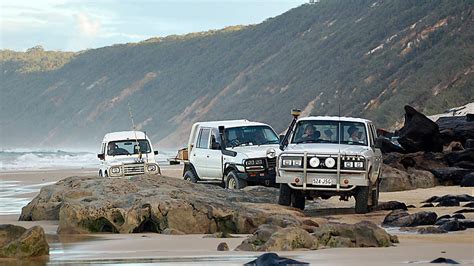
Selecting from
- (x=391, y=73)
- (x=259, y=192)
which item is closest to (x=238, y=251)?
(x=259, y=192)

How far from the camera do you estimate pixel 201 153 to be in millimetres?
26141

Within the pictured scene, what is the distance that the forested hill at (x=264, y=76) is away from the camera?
247 feet

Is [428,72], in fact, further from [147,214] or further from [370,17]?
[147,214]

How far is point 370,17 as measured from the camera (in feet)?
339

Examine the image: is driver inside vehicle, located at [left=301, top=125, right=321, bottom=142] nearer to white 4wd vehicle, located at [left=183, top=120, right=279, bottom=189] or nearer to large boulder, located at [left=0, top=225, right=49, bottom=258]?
white 4wd vehicle, located at [left=183, top=120, right=279, bottom=189]

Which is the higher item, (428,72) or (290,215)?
(428,72)

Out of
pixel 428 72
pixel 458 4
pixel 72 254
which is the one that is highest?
pixel 458 4

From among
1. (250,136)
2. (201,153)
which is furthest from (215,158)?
(250,136)

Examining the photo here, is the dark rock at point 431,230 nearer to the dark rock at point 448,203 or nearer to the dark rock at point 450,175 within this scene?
the dark rock at point 448,203

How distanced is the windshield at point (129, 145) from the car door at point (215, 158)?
6.23 m

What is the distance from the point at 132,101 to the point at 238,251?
130026 mm

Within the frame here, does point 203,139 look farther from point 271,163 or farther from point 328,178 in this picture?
point 328,178

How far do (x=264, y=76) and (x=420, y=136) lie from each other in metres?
81.6

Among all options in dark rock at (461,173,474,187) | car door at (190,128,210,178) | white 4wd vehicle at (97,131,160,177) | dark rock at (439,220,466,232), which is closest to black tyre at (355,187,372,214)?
dark rock at (439,220,466,232)
